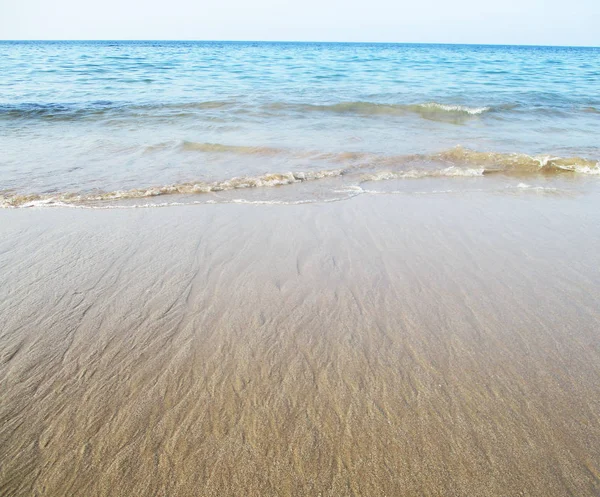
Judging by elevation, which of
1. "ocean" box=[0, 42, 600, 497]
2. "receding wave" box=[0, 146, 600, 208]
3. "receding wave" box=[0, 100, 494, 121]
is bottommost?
"receding wave" box=[0, 100, 494, 121]

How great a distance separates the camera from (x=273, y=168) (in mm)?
6246

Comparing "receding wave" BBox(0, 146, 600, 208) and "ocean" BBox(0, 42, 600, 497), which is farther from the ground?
"ocean" BBox(0, 42, 600, 497)

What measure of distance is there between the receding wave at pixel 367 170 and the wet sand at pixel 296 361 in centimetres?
102

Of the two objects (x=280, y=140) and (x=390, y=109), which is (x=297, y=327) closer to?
(x=280, y=140)

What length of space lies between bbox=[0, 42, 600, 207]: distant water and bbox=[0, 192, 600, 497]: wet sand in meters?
1.59

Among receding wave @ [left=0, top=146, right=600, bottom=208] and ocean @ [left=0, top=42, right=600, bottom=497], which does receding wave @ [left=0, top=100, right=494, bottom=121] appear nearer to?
receding wave @ [left=0, top=146, right=600, bottom=208]

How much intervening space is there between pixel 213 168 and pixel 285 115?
5.45 metres

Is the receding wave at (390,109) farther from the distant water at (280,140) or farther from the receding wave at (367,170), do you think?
the receding wave at (367,170)

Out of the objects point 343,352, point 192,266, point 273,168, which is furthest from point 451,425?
point 273,168

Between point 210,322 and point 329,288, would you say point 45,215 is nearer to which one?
point 210,322

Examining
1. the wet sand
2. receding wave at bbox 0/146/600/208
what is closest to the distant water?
receding wave at bbox 0/146/600/208

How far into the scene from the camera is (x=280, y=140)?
8.14 metres

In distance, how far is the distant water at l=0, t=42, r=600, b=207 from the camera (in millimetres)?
5449

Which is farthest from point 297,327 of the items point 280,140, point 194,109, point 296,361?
point 194,109
